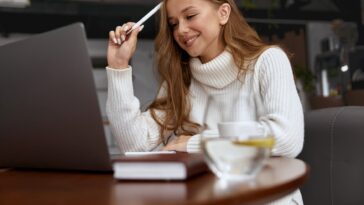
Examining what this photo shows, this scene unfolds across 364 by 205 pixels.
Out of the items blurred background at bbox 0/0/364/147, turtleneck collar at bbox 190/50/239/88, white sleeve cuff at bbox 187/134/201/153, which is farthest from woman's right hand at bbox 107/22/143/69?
blurred background at bbox 0/0/364/147

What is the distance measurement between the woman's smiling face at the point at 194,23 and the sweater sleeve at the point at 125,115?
0.22m

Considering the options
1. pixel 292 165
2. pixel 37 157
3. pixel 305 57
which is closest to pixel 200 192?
pixel 292 165

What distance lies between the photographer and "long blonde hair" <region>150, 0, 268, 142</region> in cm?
157

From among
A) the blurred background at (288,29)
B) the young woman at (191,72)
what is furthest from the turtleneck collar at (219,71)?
the blurred background at (288,29)

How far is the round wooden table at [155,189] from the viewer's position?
2.08 ft

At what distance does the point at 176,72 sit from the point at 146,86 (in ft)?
8.58

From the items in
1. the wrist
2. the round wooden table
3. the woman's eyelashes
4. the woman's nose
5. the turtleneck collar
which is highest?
the woman's eyelashes

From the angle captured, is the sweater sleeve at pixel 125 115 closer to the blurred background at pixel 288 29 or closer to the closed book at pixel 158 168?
the closed book at pixel 158 168

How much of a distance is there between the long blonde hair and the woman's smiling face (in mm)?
36

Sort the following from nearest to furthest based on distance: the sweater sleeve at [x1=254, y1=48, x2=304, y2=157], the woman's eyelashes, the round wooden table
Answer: the round wooden table
the sweater sleeve at [x1=254, y1=48, x2=304, y2=157]
the woman's eyelashes

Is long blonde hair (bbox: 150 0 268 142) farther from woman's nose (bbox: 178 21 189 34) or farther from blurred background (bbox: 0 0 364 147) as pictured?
blurred background (bbox: 0 0 364 147)

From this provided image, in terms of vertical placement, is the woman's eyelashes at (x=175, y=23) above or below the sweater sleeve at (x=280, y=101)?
above

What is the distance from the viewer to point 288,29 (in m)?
4.55

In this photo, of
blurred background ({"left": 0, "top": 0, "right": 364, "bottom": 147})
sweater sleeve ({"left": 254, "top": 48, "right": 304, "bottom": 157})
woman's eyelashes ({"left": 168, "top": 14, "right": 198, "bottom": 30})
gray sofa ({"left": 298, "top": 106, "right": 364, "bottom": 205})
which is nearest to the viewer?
sweater sleeve ({"left": 254, "top": 48, "right": 304, "bottom": 157})
